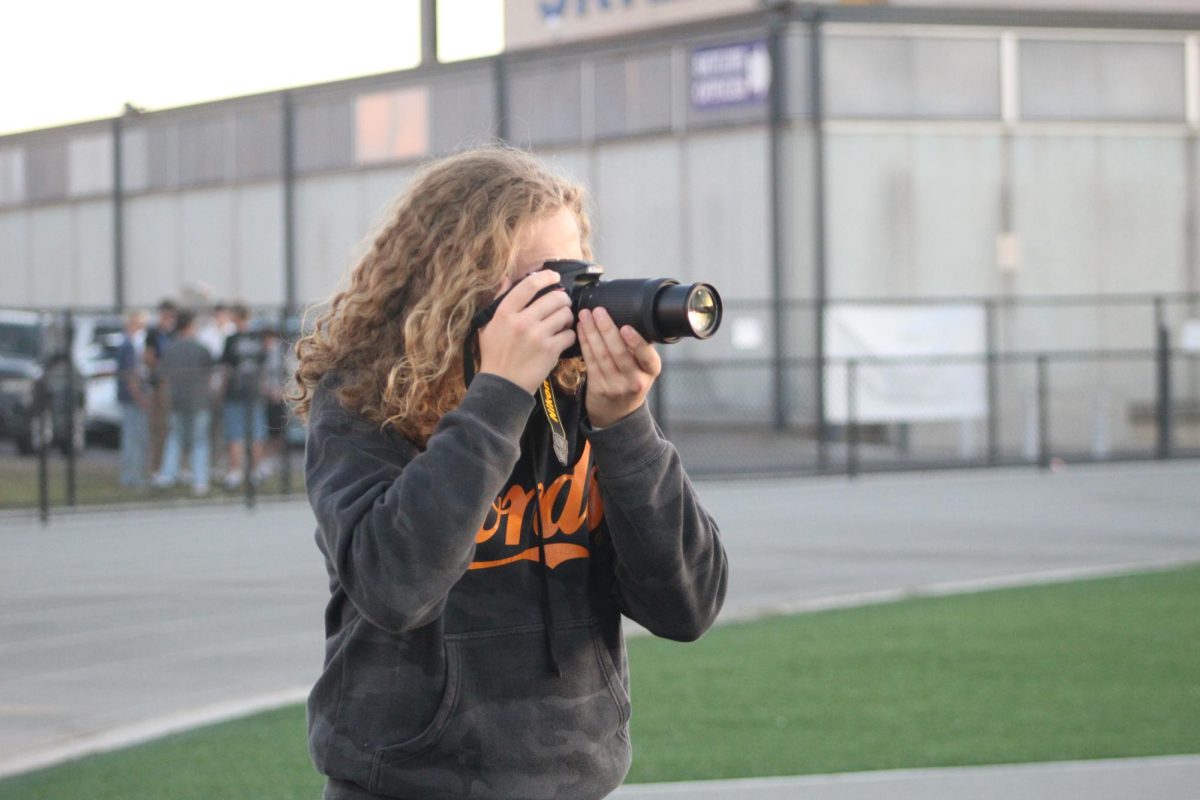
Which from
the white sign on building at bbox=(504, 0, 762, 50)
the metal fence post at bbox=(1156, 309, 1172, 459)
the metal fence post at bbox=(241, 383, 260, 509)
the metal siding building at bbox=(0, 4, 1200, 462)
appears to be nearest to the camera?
the metal fence post at bbox=(241, 383, 260, 509)

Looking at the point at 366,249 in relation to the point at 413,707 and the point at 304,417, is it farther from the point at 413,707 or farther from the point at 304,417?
the point at 413,707

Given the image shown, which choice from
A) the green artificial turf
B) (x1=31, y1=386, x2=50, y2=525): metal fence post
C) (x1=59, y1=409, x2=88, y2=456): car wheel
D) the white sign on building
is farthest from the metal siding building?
the green artificial turf

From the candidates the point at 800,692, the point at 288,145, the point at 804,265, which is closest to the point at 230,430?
the point at 800,692

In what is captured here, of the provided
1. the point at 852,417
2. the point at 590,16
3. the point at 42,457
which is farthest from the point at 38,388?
the point at 590,16

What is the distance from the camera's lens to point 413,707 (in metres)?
2.07

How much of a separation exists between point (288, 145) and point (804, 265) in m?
10.9

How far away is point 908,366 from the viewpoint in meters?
18.0

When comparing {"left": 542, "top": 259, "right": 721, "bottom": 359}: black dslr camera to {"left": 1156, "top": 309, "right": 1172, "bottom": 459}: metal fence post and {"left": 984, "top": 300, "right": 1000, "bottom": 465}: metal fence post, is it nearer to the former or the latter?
{"left": 984, "top": 300, "right": 1000, "bottom": 465}: metal fence post

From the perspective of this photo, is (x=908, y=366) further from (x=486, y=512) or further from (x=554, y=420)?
(x=486, y=512)

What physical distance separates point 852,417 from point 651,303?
15439mm

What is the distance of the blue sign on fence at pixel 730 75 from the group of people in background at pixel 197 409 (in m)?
10.8

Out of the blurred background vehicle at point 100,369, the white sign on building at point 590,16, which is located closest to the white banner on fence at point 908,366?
the blurred background vehicle at point 100,369

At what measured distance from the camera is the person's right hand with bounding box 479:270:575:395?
6.70ft

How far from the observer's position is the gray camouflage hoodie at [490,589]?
1981 mm
